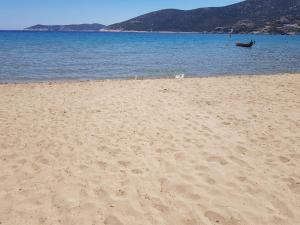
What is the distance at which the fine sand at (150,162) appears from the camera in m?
4.36

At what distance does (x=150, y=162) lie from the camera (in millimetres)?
5848

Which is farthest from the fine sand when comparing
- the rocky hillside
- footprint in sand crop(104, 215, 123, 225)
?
the rocky hillside

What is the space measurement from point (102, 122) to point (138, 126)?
3.34ft

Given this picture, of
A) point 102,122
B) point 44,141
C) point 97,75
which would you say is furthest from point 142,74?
point 44,141

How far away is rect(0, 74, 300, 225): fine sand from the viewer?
4355 millimetres

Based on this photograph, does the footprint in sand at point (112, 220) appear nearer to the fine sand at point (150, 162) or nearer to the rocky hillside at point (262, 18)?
the fine sand at point (150, 162)

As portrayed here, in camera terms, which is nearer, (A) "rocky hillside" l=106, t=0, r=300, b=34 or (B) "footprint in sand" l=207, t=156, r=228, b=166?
(B) "footprint in sand" l=207, t=156, r=228, b=166

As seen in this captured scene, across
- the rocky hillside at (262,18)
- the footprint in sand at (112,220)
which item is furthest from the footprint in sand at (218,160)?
the rocky hillside at (262,18)

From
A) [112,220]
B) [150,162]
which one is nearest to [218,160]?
[150,162]

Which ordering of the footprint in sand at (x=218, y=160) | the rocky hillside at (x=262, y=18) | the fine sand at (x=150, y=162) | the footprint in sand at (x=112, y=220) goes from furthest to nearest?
1. the rocky hillside at (x=262, y=18)
2. the footprint in sand at (x=218, y=160)
3. the fine sand at (x=150, y=162)
4. the footprint in sand at (x=112, y=220)

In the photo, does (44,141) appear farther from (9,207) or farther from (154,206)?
(154,206)

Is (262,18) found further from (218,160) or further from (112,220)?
(112,220)

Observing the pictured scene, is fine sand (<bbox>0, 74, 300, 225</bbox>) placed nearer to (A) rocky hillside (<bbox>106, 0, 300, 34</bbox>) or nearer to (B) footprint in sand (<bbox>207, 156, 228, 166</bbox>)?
(B) footprint in sand (<bbox>207, 156, 228, 166</bbox>)

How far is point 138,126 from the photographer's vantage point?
798 centimetres
